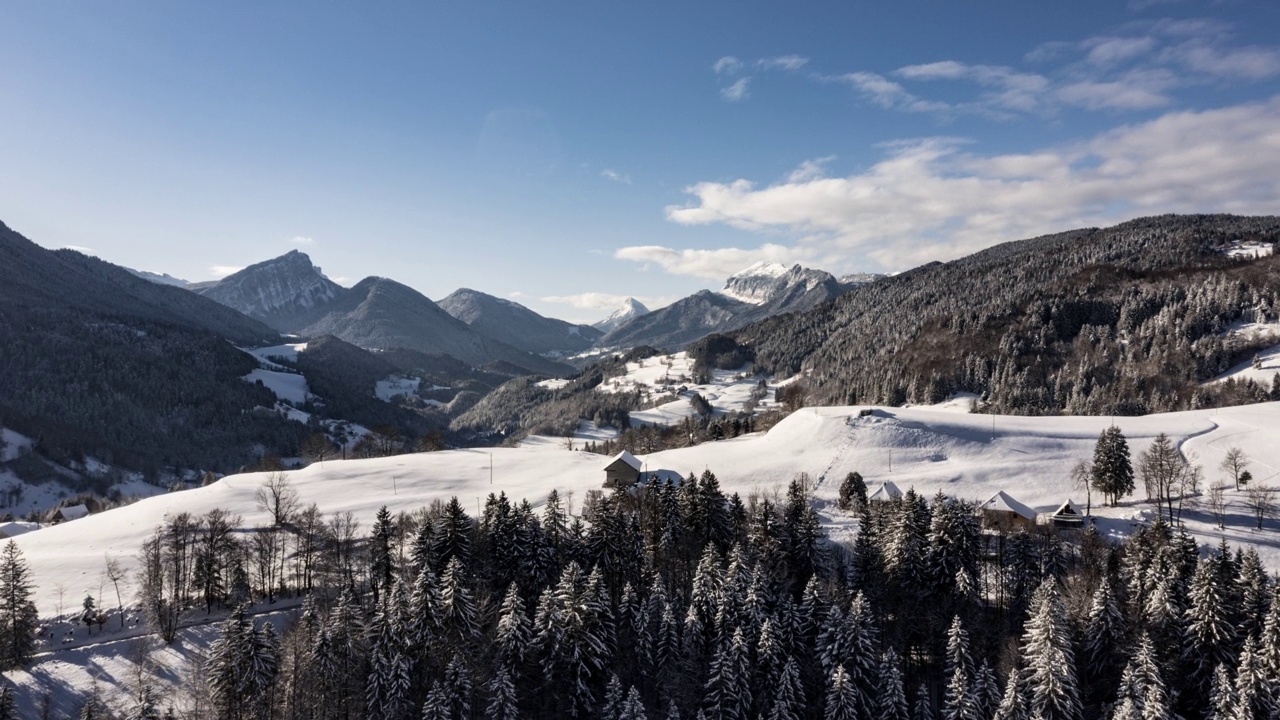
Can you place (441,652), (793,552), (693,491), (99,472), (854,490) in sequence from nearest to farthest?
(441,652)
(793,552)
(693,491)
(854,490)
(99,472)

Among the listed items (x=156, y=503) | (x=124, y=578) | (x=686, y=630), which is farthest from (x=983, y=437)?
(x=156, y=503)

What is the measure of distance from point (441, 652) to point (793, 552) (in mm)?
38246

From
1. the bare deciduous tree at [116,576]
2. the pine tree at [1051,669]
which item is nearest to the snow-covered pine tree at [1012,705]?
the pine tree at [1051,669]

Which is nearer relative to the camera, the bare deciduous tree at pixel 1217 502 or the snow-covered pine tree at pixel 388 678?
the snow-covered pine tree at pixel 388 678

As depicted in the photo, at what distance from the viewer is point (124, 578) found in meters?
67.9

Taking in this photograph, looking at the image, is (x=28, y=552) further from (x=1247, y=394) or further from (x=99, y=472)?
(x=1247, y=394)

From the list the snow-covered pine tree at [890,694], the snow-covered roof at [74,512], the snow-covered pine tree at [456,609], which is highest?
the snow-covered pine tree at [456,609]

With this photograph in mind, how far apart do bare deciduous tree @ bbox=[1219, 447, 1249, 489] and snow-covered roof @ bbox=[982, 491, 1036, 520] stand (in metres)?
34.3

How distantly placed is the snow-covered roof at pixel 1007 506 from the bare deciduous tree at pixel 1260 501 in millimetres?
25608

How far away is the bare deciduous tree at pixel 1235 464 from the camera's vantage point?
84.8m

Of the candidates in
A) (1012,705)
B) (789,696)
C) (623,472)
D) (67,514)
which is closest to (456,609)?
(789,696)

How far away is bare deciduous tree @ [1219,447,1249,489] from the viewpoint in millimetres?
84750

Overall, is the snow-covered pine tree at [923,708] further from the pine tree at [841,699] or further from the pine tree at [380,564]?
the pine tree at [380,564]

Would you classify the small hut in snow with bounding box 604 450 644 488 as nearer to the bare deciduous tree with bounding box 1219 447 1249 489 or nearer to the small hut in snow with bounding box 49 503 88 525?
the bare deciduous tree with bounding box 1219 447 1249 489
